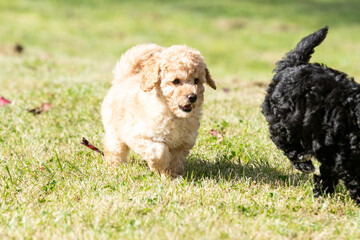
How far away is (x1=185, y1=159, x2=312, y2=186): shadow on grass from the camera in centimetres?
434

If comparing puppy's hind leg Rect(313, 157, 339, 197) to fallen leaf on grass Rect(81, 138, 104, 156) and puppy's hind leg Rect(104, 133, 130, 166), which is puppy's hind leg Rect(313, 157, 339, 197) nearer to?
puppy's hind leg Rect(104, 133, 130, 166)

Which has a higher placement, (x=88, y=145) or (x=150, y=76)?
(x=150, y=76)

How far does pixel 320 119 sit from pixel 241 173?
4.05ft

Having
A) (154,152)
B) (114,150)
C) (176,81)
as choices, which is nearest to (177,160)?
(154,152)

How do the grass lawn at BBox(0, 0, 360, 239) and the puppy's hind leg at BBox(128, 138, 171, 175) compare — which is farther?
the puppy's hind leg at BBox(128, 138, 171, 175)

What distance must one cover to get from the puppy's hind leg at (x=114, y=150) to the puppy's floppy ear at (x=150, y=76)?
0.74m

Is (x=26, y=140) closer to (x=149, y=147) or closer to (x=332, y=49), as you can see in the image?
(x=149, y=147)

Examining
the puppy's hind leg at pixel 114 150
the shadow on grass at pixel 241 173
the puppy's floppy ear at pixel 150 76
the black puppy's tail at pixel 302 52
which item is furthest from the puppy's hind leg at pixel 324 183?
the puppy's hind leg at pixel 114 150

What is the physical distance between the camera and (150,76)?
13.2 ft

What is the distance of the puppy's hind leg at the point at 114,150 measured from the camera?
179 inches

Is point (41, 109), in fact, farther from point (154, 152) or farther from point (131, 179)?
point (154, 152)

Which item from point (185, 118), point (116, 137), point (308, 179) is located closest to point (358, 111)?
point (308, 179)

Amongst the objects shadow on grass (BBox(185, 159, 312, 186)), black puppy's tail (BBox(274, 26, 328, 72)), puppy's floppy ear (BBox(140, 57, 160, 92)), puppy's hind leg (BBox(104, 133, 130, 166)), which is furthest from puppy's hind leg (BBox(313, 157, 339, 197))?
puppy's hind leg (BBox(104, 133, 130, 166))

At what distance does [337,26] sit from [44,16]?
37.9 feet
